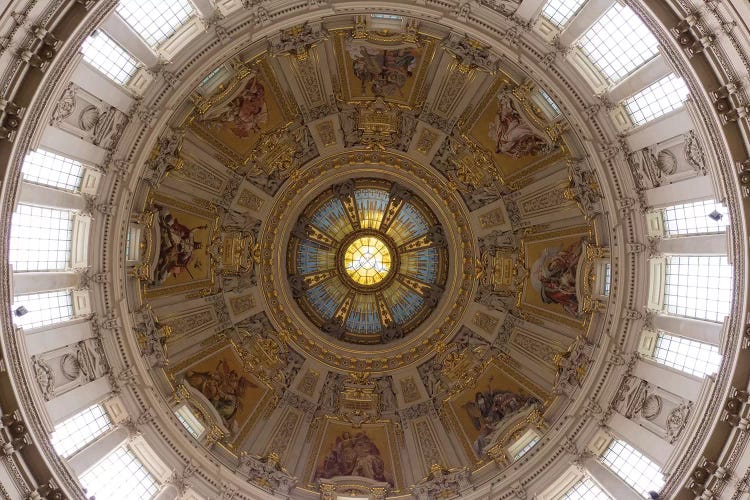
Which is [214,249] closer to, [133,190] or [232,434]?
[133,190]

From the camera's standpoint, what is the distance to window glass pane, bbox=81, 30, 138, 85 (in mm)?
20203

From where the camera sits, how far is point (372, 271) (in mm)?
34438

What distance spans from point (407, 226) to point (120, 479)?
63.0ft

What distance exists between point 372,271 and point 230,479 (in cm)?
1394

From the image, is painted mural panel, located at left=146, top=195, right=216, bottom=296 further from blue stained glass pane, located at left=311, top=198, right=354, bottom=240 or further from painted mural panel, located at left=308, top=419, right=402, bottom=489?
painted mural panel, located at left=308, top=419, right=402, bottom=489

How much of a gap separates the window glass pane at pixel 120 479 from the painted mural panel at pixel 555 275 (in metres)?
19.4

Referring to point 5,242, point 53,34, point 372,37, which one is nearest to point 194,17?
point 53,34

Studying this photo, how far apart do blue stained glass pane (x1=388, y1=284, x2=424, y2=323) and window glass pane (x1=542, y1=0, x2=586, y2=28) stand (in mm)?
16981

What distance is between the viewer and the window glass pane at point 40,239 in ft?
66.2

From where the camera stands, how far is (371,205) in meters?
33.6

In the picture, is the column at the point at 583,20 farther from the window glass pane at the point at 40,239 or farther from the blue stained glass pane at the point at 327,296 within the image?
the window glass pane at the point at 40,239

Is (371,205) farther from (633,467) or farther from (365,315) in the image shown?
(633,467)

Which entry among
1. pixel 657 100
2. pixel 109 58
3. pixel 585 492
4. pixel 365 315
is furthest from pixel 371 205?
pixel 585 492

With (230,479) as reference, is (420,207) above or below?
above
